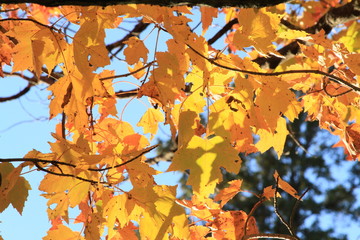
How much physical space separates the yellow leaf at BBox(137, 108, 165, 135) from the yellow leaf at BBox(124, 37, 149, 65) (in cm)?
35

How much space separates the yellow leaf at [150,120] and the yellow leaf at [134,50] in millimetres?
350

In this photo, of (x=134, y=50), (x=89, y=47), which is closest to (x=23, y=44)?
(x=89, y=47)

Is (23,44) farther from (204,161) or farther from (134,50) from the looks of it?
(204,161)

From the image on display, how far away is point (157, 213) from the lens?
144cm

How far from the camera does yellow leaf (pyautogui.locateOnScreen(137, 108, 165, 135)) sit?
1.92 metres

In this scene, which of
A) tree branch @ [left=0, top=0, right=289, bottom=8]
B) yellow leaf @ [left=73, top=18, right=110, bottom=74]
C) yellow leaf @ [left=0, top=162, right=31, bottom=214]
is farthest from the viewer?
yellow leaf @ [left=73, top=18, right=110, bottom=74]

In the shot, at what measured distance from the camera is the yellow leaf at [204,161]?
4.41 ft

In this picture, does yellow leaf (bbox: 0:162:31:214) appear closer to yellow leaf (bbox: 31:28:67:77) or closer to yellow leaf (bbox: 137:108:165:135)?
yellow leaf (bbox: 31:28:67:77)

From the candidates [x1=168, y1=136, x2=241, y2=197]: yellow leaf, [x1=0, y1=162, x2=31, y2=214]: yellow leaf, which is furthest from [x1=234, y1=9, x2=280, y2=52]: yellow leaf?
[x1=0, y1=162, x2=31, y2=214]: yellow leaf

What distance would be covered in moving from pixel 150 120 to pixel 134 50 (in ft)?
1.33

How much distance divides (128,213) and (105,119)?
54cm

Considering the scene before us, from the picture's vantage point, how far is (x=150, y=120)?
6.35ft

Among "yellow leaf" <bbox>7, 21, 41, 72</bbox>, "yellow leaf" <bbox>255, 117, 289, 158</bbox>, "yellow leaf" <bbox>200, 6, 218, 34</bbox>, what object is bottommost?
"yellow leaf" <bbox>255, 117, 289, 158</bbox>

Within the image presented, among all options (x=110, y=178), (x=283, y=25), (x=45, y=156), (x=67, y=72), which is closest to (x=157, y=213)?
(x=110, y=178)
